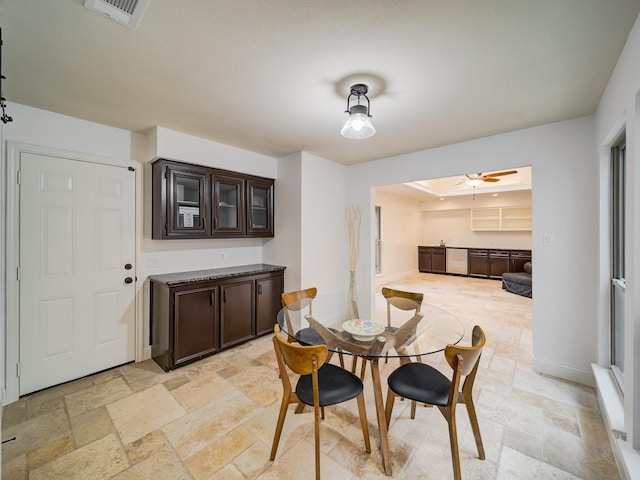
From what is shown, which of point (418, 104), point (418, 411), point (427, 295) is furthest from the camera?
point (427, 295)

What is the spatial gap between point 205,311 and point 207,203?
1247mm

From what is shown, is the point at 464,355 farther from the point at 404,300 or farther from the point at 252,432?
the point at 252,432

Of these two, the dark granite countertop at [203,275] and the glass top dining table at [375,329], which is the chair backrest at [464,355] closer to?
the glass top dining table at [375,329]

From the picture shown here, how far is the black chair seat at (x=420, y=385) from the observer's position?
5.28 feet

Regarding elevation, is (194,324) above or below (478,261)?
below

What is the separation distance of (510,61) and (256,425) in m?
3.03

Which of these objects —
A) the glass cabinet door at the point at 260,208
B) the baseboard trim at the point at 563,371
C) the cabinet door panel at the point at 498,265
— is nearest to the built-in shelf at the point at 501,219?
the cabinet door panel at the point at 498,265

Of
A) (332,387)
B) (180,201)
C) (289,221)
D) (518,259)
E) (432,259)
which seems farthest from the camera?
(432,259)

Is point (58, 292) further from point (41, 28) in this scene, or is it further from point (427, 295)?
point (427, 295)

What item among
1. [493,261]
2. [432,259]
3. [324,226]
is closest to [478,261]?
[493,261]

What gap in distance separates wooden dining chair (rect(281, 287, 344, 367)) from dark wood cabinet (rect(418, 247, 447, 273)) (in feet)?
22.4

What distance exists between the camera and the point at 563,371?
2641 mm

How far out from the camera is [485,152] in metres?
3.13

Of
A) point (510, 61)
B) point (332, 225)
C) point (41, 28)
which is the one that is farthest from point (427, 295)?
point (41, 28)
